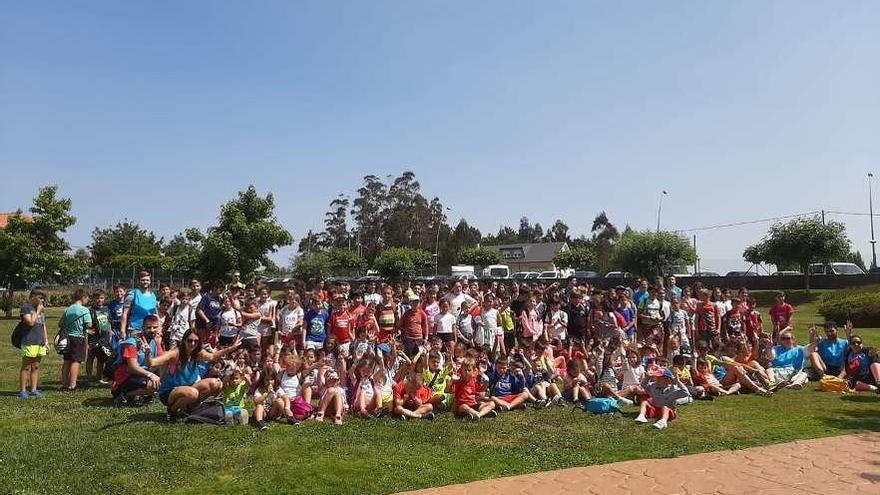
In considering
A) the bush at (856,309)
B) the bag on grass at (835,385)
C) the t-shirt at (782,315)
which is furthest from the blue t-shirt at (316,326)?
the bush at (856,309)

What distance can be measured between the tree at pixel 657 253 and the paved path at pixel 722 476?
121 ft

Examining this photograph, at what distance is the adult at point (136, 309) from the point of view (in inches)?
407

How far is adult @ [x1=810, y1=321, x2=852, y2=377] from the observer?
11547 mm

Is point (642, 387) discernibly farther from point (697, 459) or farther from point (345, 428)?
point (345, 428)

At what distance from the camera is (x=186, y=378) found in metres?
8.25

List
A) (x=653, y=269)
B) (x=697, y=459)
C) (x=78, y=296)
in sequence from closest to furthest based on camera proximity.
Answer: (x=697, y=459) < (x=78, y=296) < (x=653, y=269)

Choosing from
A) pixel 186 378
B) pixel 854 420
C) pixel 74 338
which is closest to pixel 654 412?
pixel 854 420

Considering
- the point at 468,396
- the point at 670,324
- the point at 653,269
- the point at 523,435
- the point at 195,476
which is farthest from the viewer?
the point at 653,269

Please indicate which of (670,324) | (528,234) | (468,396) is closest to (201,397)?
(468,396)

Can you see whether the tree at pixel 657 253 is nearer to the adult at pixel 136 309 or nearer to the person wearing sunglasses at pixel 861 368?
the person wearing sunglasses at pixel 861 368

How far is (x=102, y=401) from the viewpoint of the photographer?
362 inches

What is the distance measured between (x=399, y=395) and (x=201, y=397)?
2682 mm

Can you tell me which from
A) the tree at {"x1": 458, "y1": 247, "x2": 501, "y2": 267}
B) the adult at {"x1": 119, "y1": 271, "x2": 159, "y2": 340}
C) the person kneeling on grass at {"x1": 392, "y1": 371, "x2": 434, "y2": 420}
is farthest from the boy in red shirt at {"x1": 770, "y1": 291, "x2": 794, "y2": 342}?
the tree at {"x1": 458, "y1": 247, "x2": 501, "y2": 267}

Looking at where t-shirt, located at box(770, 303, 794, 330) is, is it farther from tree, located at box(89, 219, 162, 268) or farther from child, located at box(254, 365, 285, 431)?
tree, located at box(89, 219, 162, 268)
